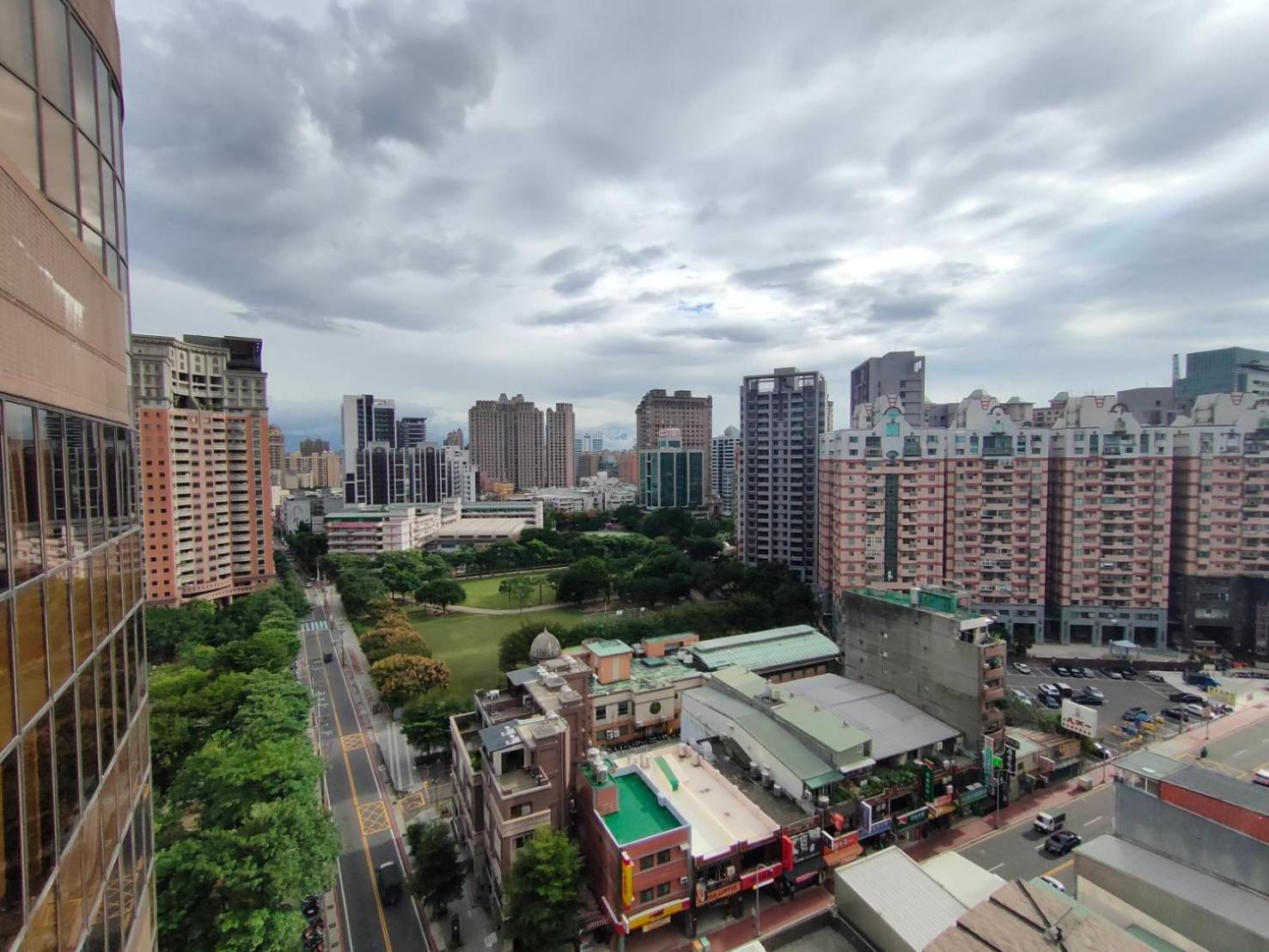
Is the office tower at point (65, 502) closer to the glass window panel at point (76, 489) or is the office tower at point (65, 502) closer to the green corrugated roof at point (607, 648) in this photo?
the glass window panel at point (76, 489)

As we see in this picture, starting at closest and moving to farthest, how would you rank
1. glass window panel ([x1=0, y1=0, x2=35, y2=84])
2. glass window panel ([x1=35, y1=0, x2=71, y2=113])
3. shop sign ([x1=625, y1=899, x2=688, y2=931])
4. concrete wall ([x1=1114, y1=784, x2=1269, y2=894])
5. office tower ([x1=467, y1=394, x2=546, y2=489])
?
glass window panel ([x1=0, y1=0, x2=35, y2=84]), glass window panel ([x1=35, y1=0, x2=71, y2=113]), concrete wall ([x1=1114, y1=784, x2=1269, y2=894]), shop sign ([x1=625, y1=899, x2=688, y2=931]), office tower ([x1=467, y1=394, x2=546, y2=489])

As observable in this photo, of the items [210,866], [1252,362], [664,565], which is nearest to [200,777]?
[210,866]

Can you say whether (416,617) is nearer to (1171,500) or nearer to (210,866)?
(210,866)

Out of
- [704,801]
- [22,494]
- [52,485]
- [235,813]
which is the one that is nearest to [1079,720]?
[704,801]

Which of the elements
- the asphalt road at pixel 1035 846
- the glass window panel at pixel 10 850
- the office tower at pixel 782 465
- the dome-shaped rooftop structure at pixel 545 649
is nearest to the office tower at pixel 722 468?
the office tower at pixel 782 465

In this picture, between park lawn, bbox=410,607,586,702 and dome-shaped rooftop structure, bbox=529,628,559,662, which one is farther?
park lawn, bbox=410,607,586,702

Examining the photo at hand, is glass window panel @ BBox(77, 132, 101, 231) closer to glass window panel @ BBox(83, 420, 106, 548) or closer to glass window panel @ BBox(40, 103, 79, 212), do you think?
glass window panel @ BBox(40, 103, 79, 212)

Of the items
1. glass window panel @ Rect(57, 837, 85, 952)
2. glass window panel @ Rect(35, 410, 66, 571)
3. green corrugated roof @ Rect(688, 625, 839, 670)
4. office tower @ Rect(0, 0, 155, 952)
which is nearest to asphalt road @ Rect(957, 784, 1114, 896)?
green corrugated roof @ Rect(688, 625, 839, 670)
